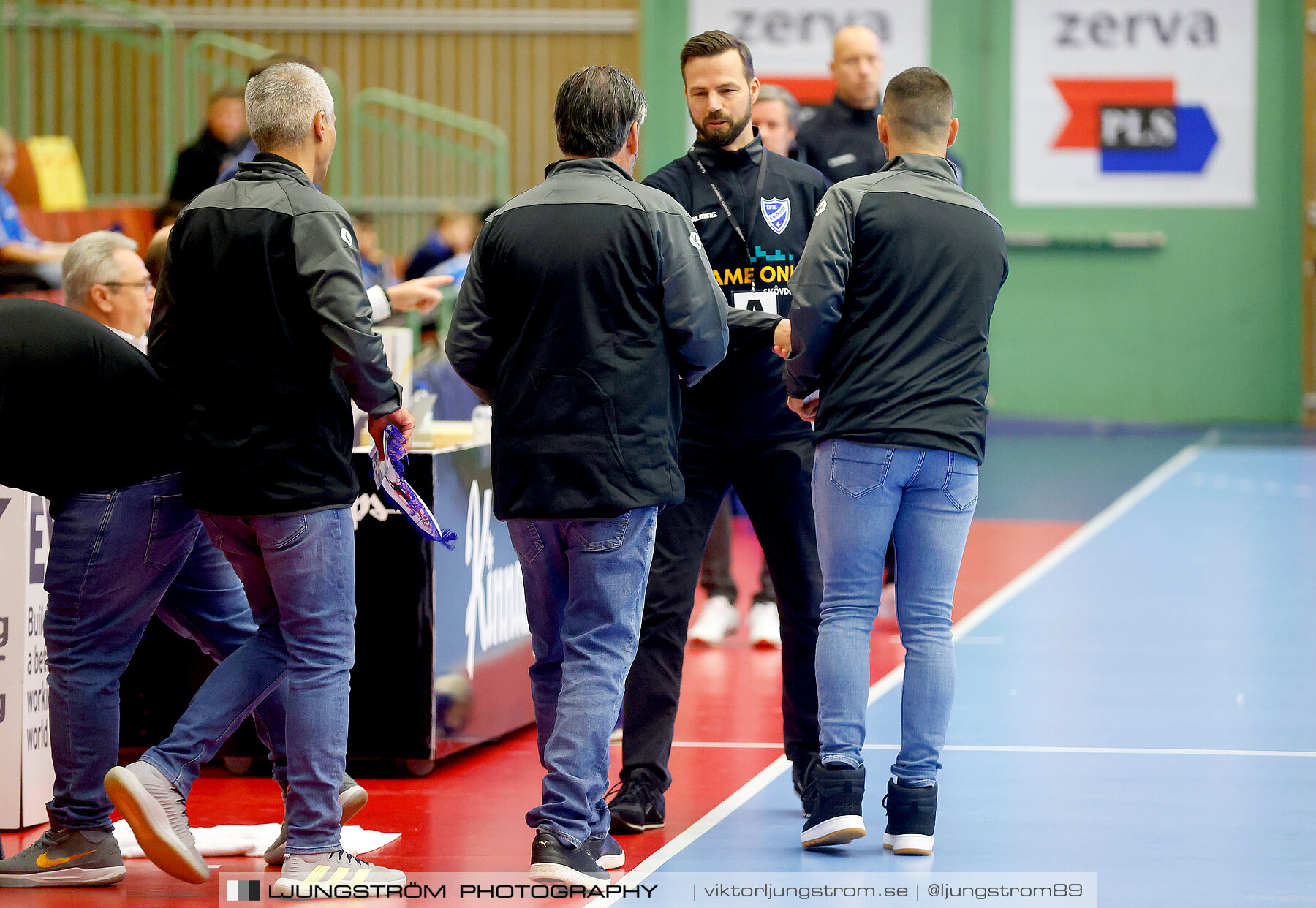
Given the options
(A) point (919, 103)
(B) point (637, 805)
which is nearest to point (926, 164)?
(A) point (919, 103)

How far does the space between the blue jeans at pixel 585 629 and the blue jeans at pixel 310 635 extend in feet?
1.33

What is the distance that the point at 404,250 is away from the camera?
54.6 feet

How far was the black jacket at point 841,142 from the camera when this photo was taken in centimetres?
624

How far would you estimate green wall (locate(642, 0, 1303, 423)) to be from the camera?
1616cm

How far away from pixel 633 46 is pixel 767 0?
1476 millimetres

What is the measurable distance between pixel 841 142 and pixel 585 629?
11.0ft

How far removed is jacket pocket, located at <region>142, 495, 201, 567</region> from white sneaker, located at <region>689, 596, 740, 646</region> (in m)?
3.16

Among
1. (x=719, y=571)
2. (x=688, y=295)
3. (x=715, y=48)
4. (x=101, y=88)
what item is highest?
(x=101, y=88)

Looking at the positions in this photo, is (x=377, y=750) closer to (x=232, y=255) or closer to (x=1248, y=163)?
(x=232, y=255)

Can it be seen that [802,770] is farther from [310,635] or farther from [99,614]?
[99,614]

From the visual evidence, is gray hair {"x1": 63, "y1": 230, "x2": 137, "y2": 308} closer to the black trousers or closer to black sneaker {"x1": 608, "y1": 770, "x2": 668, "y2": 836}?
the black trousers

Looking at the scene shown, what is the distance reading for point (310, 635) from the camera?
3.47 metres

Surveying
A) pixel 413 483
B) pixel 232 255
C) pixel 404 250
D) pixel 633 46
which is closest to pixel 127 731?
pixel 413 483

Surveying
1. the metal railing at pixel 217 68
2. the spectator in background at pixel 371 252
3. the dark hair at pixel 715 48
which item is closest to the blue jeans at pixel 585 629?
the dark hair at pixel 715 48
